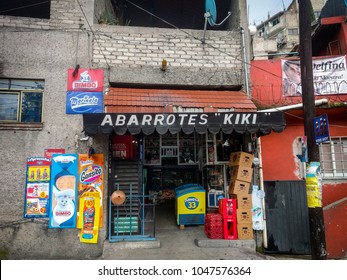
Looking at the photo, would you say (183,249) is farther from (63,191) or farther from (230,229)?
(63,191)

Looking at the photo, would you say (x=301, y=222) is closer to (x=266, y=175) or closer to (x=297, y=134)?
(x=266, y=175)

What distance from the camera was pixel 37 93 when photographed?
740cm

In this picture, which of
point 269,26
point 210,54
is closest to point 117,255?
point 210,54

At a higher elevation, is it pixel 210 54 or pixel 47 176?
pixel 210 54

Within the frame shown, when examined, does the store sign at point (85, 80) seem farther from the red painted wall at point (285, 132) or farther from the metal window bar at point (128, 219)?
the red painted wall at point (285, 132)

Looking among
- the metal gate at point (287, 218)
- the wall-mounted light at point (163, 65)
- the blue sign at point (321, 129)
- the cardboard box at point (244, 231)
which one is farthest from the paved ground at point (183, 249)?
the wall-mounted light at point (163, 65)

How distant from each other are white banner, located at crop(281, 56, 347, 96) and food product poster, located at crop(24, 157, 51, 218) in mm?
7629

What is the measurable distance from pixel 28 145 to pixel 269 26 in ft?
162

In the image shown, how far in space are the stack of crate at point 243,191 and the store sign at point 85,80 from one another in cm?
447

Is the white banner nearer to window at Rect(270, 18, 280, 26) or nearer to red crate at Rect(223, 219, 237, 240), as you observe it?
red crate at Rect(223, 219, 237, 240)

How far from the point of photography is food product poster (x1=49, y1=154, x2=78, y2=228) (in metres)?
6.86

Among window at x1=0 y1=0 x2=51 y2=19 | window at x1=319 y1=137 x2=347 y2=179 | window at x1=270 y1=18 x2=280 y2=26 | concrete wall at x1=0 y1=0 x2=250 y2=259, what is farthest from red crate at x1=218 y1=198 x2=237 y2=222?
window at x1=270 y1=18 x2=280 y2=26

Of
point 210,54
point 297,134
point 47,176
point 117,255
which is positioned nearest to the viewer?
point 117,255

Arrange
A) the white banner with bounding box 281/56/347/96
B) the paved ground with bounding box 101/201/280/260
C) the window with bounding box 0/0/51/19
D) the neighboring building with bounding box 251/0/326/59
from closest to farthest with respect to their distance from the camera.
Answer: the paved ground with bounding box 101/201/280/260
the white banner with bounding box 281/56/347/96
the window with bounding box 0/0/51/19
the neighboring building with bounding box 251/0/326/59
